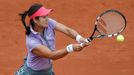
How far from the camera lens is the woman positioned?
515cm

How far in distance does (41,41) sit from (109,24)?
917 millimetres

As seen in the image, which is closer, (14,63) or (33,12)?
(33,12)

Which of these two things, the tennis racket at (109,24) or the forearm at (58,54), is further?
the tennis racket at (109,24)

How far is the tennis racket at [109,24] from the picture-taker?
217 inches

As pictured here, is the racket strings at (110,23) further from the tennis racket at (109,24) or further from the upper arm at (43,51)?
the upper arm at (43,51)

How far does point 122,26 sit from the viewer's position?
220 inches

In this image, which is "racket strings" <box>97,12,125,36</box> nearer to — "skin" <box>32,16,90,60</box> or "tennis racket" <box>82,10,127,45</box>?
"tennis racket" <box>82,10,127,45</box>

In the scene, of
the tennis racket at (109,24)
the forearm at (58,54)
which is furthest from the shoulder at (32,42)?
the tennis racket at (109,24)

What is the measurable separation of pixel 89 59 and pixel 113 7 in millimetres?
2836

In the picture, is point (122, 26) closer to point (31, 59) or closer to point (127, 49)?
point (31, 59)

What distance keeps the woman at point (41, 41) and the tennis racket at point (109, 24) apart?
0.29 m

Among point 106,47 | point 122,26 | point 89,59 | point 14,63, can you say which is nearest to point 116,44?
point 106,47

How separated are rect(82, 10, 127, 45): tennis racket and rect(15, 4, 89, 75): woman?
0.29 meters

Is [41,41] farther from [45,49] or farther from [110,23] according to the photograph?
[110,23]
